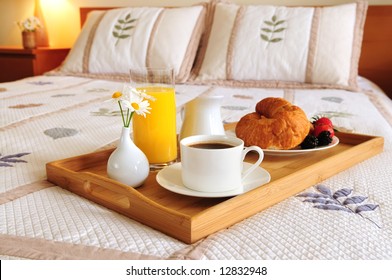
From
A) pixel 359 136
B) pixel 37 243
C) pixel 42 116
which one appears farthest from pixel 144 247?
pixel 42 116

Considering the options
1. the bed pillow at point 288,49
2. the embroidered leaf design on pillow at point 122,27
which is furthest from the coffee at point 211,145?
the embroidered leaf design on pillow at point 122,27

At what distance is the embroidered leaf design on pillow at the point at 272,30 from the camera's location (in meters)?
1.98

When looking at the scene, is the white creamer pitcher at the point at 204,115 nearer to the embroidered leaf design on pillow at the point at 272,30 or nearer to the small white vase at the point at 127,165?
the small white vase at the point at 127,165

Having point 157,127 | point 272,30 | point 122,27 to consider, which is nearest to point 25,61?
point 122,27

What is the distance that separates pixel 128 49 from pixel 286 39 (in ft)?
2.51

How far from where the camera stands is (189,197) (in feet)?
2.14

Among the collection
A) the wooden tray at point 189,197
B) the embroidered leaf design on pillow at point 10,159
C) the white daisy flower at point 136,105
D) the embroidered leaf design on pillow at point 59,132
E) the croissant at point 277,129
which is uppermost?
the white daisy flower at point 136,105

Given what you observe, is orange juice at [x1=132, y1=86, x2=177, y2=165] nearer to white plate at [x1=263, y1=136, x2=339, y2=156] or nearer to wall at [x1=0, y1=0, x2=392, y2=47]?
white plate at [x1=263, y1=136, x2=339, y2=156]

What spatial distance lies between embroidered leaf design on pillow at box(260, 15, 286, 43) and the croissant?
1183 millimetres

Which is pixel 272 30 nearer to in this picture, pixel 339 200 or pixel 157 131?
pixel 157 131

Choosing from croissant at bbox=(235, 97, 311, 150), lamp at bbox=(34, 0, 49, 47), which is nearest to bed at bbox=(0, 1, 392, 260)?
croissant at bbox=(235, 97, 311, 150)

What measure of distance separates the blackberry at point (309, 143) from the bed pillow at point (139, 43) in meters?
1.27

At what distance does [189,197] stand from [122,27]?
175 cm

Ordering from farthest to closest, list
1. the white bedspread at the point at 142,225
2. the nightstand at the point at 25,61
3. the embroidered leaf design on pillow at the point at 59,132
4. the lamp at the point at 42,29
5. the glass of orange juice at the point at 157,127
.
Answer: the lamp at the point at 42,29, the nightstand at the point at 25,61, the embroidered leaf design on pillow at the point at 59,132, the glass of orange juice at the point at 157,127, the white bedspread at the point at 142,225
